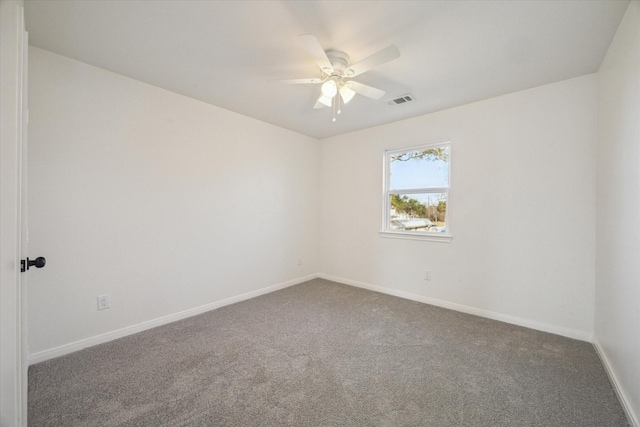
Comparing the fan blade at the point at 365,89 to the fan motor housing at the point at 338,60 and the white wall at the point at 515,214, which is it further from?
the white wall at the point at 515,214

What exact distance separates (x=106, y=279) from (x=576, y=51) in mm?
4239

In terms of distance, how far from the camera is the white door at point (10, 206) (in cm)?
98

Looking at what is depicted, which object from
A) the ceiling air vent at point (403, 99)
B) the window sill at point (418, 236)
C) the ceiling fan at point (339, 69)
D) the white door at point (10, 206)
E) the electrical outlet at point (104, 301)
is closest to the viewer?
the white door at point (10, 206)

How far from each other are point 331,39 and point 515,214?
8.00 feet

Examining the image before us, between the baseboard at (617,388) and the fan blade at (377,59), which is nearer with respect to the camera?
the baseboard at (617,388)

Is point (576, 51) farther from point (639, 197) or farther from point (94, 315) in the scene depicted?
point (94, 315)

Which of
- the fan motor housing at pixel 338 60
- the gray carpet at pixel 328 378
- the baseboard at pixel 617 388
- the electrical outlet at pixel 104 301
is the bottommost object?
the gray carpet at pixel 328 378

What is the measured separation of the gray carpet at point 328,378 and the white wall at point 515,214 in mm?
374

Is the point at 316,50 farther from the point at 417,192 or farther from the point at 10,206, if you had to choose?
the point at 417,192

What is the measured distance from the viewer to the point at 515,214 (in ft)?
8.80

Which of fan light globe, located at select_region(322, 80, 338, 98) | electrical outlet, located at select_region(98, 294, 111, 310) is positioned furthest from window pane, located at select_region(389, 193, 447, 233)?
electrical outlet, located at select_region(98, 294, 111, 310)

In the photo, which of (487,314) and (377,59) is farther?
(487,314)

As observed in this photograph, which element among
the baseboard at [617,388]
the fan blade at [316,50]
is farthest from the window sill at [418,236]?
the fan blade at [316,50]

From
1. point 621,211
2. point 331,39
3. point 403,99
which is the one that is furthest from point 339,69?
point 621,211
